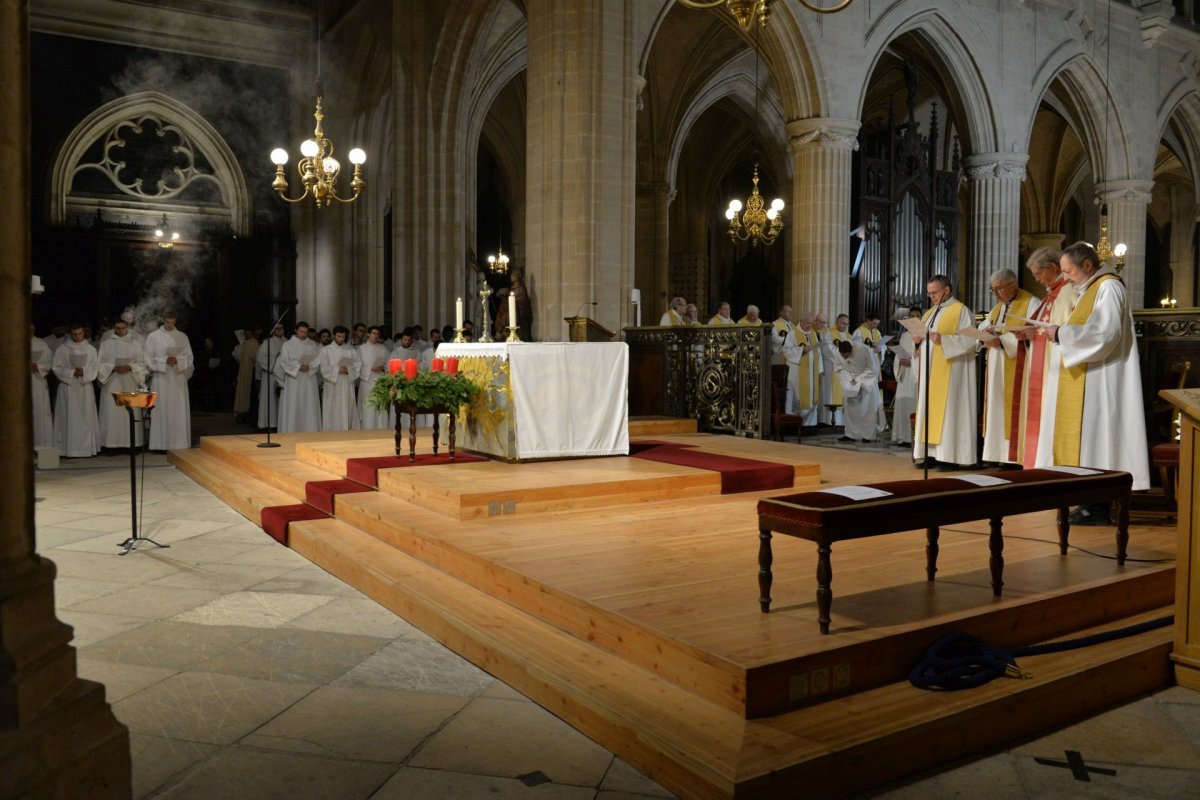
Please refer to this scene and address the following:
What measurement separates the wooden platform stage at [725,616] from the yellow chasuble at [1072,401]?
45 cm

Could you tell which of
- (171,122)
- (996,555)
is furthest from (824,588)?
(171,122)

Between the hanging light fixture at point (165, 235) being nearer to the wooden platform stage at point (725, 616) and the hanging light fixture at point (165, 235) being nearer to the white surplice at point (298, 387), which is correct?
the white surplice at point (298, 387)

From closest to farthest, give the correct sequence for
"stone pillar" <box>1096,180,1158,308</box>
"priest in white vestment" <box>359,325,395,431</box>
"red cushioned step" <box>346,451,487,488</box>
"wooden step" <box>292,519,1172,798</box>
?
"wooden step" <box>292,519,1172,798</box> < "red cushioned step" <box>346,451,487,488</box> < "priest in white vestment" <box>359,325,395,431</box> < "stone pillar" <box>1096,180,1158,308</box>

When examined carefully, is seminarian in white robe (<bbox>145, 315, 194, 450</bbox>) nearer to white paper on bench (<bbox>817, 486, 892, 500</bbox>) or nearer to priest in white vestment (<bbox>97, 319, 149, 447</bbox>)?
priest in white vestment (<bbox>97, 319, 149, 447</bbox>)

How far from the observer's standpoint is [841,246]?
49.0 feet

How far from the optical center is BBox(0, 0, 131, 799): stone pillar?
2279mm

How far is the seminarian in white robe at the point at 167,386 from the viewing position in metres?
11.8

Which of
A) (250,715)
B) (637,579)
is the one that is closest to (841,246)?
(637,579)

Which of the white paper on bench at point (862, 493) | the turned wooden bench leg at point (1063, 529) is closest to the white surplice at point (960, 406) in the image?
the turned wooden bench leg at point (1063, 529)

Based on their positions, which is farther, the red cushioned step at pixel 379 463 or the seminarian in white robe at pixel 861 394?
the seminarian in white robe at pixel 861 394

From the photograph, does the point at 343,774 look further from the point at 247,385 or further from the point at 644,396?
the point at 247,385

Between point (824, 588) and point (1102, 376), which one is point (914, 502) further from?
point (1102, 376)

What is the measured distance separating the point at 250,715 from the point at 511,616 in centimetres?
116

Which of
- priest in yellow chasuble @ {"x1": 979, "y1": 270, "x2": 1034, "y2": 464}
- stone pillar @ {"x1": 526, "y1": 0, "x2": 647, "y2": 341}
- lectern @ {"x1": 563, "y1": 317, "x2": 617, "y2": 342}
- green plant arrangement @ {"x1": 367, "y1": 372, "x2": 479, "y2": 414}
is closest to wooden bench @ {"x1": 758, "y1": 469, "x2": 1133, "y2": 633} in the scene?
priest in yellow chasuble @ {"x1": 979, "y1": 270, "x2": 1034, "y2": 464}
